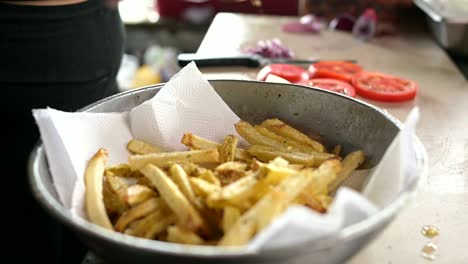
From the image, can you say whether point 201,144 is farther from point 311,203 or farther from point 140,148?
point 311,203

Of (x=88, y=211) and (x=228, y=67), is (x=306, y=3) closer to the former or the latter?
(x=228, y=67)

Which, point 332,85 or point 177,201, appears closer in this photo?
point 177,201

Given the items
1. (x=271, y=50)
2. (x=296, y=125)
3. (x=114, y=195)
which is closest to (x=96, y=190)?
(x=114, y=195)

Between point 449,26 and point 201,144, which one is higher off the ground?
point 201,144

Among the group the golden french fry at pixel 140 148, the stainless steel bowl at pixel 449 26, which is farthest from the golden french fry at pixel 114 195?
the stainless steel bowl at pixel 449 26

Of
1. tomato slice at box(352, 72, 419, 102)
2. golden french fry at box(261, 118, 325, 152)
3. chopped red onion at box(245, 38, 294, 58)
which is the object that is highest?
golden french fry at box(261, 118, 325, 152)

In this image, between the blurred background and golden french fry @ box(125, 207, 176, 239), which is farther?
the blurred background

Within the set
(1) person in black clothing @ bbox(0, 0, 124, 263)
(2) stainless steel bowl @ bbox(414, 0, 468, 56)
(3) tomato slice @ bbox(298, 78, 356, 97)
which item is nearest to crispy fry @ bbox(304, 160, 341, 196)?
(3) tomato slice @ bbox(298, 78, 356, 97)

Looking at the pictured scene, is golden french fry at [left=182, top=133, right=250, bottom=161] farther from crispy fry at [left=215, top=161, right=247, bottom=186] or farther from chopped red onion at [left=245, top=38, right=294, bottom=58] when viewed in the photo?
chopped red onion at [left=245, top=38, right=294, bottom=58]
